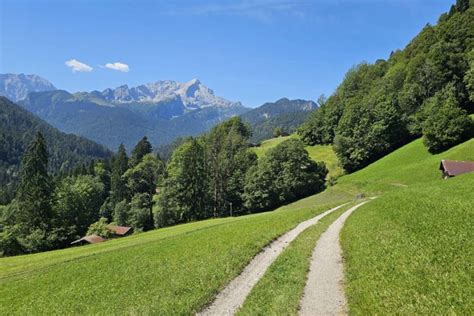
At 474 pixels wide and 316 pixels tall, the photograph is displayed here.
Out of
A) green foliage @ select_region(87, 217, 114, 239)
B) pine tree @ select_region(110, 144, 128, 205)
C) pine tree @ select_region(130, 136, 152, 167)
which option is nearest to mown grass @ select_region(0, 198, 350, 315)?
green foliage @ select_region(87, 217, 114, 239)

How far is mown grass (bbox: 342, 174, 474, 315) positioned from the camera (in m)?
11.2

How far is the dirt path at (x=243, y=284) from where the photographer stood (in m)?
14.4

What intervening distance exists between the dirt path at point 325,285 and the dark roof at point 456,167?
46.6m

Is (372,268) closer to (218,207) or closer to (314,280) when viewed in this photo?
(314,280)

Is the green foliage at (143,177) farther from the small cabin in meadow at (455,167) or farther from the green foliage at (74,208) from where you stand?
the small cabin in meadow at (455,167)

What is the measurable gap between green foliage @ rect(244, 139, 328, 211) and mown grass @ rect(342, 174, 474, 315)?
220 feet

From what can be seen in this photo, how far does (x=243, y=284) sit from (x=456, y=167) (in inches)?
2253

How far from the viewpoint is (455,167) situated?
2379 inches

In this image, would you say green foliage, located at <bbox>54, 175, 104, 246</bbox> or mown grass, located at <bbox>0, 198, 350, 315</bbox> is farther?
green foliage, located at <bbox>54, 175, 104, 246</bbox>

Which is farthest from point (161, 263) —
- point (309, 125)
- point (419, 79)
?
point (309, 125)

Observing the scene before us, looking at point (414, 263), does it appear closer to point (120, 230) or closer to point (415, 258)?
point (415, 258)

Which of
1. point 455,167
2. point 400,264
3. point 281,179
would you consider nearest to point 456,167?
point 455,167

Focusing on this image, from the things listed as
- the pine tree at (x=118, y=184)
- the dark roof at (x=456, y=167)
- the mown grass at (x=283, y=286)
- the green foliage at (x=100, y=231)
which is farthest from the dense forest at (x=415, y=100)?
the pine tree at (x=118, y=184)

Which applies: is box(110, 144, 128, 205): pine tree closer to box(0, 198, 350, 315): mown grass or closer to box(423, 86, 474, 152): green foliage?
box(423, 86, 474, 152): green foliage
